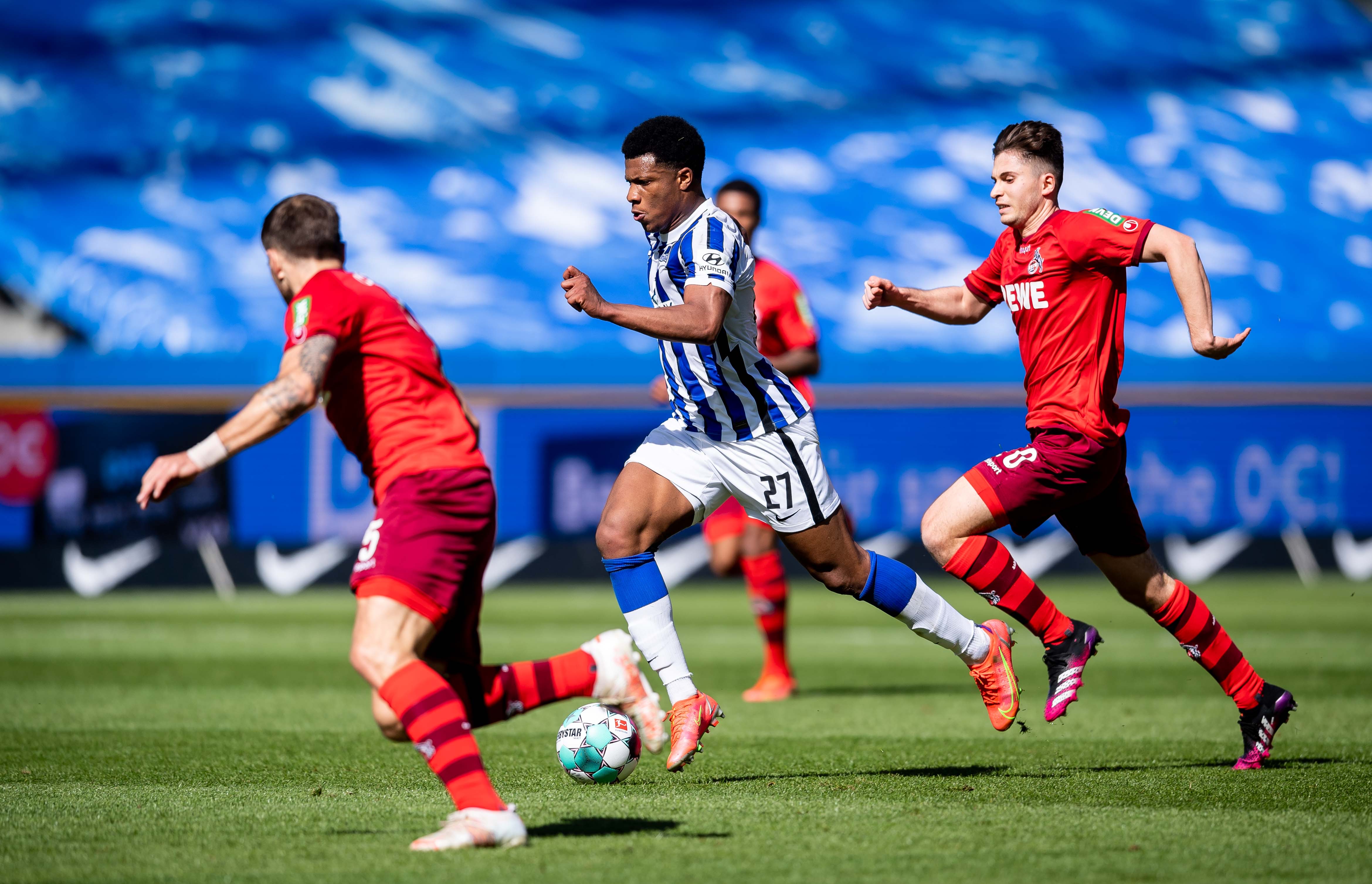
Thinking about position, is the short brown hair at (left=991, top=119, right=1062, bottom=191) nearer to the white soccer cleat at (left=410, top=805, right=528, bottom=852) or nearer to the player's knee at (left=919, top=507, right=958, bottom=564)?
the player's knee at (left=919, top=507, right=958, bottom=564)

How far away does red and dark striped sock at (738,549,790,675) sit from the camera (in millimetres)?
8047

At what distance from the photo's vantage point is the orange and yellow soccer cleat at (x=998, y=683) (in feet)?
18.0

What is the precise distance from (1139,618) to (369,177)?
56.9ft

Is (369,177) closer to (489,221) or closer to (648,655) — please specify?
(489,221)

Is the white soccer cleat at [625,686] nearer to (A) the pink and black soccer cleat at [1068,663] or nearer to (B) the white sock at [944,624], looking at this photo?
(B) the white sock at [944,624]

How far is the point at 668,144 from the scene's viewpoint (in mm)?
5355

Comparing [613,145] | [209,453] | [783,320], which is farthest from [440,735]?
[613,145]

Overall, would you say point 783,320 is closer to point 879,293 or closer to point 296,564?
point 879,293

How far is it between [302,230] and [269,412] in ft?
2.24

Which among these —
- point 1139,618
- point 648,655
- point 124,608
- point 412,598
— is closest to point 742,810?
point 648,655

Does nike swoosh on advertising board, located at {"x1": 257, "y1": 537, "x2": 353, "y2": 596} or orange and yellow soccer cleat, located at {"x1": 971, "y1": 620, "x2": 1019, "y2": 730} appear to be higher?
orange and yellow soccer cleat, located at {"x1": 971, "y1": 620, "x2": 1019, "y2": 730}

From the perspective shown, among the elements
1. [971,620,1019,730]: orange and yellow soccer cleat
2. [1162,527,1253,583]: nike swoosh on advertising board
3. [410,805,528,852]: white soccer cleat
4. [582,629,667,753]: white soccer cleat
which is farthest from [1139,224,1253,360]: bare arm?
[1162,527,1253,583]: nike swoosh on advertising board

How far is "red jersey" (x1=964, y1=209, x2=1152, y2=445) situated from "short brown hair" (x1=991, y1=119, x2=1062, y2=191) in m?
0.20

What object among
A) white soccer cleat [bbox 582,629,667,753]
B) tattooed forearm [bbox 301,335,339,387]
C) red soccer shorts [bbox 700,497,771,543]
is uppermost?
tattooed forearm [bbox 301,335,339,387]
